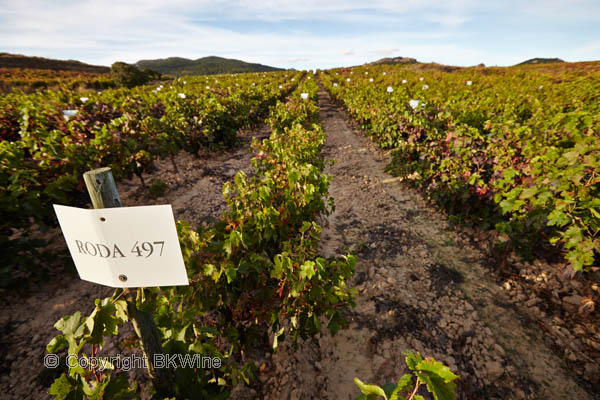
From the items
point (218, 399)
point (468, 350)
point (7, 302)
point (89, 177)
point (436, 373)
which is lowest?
point (468, 350)

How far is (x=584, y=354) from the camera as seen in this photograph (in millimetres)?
2338

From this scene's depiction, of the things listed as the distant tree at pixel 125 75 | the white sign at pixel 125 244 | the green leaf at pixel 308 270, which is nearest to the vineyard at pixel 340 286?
the green leaf at pixel 308 270

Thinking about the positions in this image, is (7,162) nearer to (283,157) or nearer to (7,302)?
(7,302)

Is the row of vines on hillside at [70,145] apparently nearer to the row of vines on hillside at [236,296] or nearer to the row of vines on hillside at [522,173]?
the row of vines on hillside at [236,296]

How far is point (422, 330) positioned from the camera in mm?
2623

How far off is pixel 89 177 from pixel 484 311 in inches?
143

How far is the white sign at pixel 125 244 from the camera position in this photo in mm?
887

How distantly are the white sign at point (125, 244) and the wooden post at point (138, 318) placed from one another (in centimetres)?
8

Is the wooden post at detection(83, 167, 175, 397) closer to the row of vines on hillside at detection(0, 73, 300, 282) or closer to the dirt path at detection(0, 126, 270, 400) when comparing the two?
the dirt path at detection(0, 126, 270, 400)

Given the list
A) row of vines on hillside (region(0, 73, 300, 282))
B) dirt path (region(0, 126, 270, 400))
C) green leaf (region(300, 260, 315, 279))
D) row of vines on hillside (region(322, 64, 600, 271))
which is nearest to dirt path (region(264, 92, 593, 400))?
row of vines on hillside (region(322, 64, 600, 271))

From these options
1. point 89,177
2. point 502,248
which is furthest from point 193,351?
point 502,248

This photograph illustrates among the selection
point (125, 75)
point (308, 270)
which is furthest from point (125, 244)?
point (125, 75)

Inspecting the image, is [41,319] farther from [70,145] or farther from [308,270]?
[308,270]

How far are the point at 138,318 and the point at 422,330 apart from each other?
2.61 m
